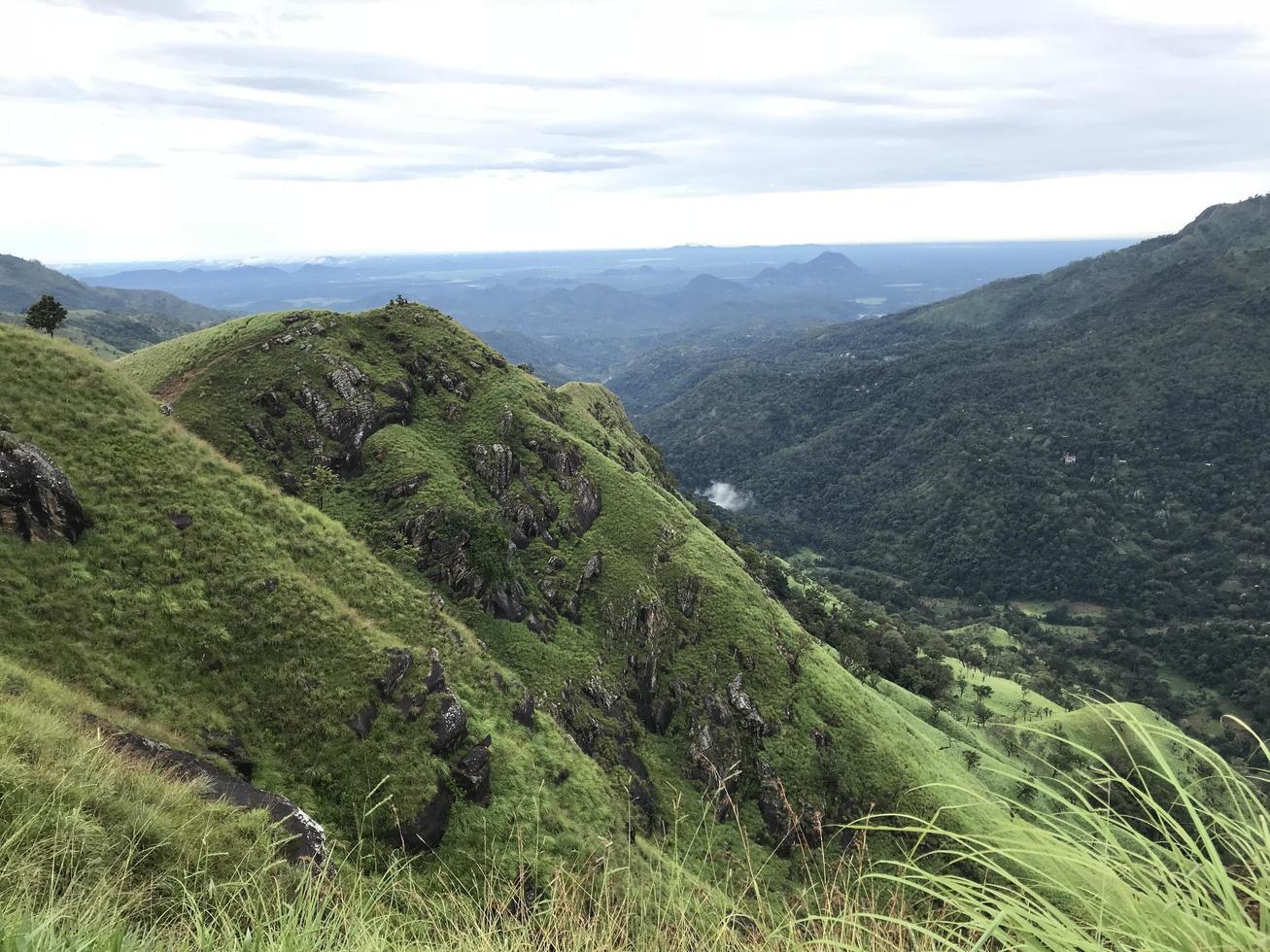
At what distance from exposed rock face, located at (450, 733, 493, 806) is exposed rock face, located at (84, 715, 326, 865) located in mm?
7879

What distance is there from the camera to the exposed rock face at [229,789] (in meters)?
14.7

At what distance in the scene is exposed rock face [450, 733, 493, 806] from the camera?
24.3 meters

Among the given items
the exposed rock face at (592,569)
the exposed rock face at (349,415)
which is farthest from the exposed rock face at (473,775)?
the exposed rock face at (349,415)

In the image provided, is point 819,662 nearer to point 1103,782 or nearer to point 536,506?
point 536,506

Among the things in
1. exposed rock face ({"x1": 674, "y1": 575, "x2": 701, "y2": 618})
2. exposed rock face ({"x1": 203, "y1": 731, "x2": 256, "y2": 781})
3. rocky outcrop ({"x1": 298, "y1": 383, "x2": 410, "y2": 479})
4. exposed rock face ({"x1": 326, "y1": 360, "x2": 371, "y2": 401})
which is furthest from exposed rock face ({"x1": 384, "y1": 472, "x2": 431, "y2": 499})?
exposed rock face ({"x1": 203, "y1": 731, "x2": 256, "y2": 781})

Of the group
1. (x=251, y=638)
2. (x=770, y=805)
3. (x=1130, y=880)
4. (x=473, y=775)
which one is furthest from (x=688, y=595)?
(x=1130, y=880)

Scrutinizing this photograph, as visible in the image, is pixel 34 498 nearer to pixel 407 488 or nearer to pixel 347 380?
pixel 407 488

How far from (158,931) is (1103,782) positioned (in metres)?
7.82

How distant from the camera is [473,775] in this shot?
80.7 feet

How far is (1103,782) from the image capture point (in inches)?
157

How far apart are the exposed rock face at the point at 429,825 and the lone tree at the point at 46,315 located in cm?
3952

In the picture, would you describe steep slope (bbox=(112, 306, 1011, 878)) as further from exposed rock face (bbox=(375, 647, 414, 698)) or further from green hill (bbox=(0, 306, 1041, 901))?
exposed rock face (bbox=(375, 647, 414, 698))

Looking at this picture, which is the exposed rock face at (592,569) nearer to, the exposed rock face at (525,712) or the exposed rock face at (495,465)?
the exposed rock face at (495,465)

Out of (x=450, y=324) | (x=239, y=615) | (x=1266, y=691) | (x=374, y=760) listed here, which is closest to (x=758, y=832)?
(x=374, y=760)
